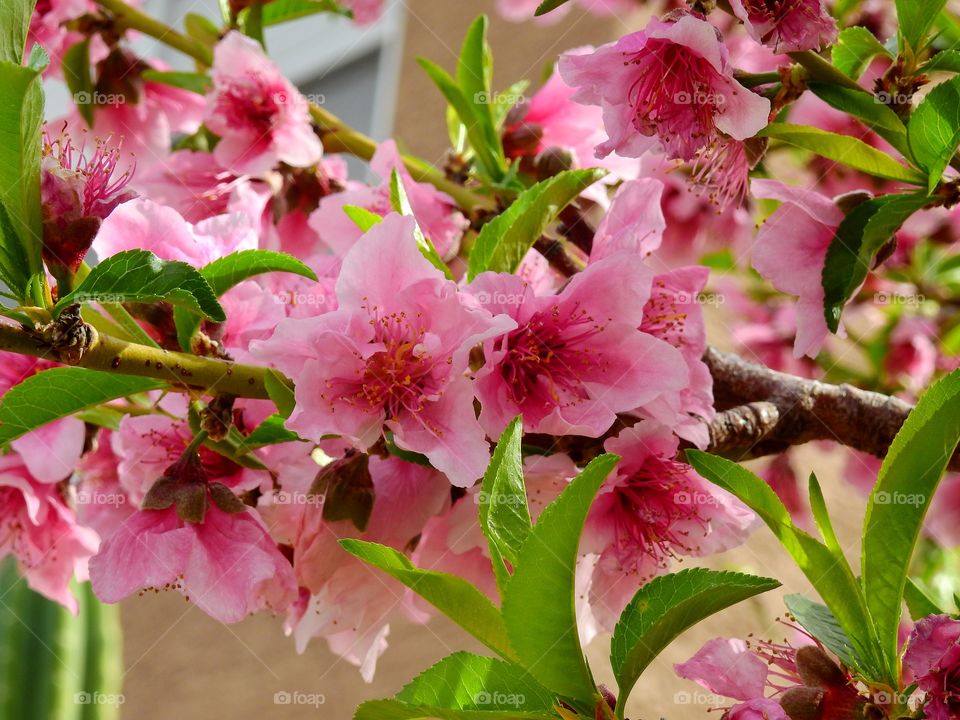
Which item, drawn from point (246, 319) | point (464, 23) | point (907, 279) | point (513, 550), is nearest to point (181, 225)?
point (246, 319)

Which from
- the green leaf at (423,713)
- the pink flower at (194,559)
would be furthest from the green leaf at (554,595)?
the pink flower at (194,559)

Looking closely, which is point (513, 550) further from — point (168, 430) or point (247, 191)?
point (247, 191)

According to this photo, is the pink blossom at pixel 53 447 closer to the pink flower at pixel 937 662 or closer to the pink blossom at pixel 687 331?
the pink blossom at pixel 687 331

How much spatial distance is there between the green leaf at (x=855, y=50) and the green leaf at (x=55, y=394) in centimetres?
51

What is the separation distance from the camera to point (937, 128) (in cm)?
65

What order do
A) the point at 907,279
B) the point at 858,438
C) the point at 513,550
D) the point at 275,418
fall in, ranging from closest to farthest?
the point at 513,550, the point at 275,418, the point at 858,438, the point at 907,279

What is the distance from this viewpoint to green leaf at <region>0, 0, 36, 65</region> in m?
0.53

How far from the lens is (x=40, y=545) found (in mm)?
865

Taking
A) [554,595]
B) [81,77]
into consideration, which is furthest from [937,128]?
[81,77]

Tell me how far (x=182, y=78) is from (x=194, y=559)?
0.66 m

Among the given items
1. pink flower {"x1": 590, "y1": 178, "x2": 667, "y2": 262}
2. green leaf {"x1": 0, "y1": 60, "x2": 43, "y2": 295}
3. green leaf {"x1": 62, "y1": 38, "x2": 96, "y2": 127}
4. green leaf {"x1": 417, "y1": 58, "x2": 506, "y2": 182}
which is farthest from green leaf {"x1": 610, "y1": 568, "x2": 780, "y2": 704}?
green leaf {"x1": 62, "y1": 38, "x2": 96, "y2": 127}

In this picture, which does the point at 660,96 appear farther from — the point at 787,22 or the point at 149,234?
the point at 149,234

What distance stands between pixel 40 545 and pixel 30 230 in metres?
0.40

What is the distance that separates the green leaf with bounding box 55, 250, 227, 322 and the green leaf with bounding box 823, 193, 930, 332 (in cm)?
42
